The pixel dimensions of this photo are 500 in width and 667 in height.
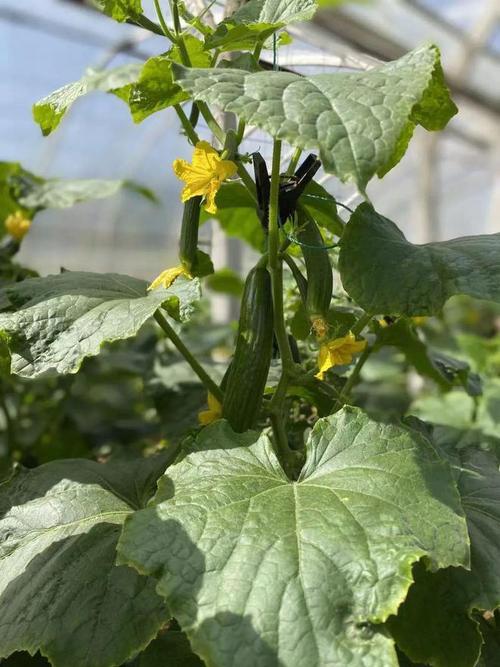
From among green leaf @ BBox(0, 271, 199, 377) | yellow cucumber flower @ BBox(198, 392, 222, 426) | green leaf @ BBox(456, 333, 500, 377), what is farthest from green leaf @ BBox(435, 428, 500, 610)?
green leaf @ BBox(456, 333, 500, 377)

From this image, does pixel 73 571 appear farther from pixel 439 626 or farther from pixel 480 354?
pixel 480 354

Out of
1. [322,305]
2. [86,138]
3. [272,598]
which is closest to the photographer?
[272,598]

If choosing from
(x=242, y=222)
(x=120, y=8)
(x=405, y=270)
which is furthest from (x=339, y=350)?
(x=242, y=222)

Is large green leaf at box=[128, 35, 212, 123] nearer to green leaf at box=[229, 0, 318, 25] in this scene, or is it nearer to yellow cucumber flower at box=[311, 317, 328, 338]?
green leaf at box=[229, 0, 318, 25]

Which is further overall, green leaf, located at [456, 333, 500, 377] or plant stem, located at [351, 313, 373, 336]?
green leaf, located at [456, 333, 500, 377]

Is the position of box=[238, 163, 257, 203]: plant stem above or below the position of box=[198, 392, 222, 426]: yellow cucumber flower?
above

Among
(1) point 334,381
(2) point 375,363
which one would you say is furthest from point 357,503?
(2) point 375,363

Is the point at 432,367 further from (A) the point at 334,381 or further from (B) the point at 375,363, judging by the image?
(B) the point at 375,363
